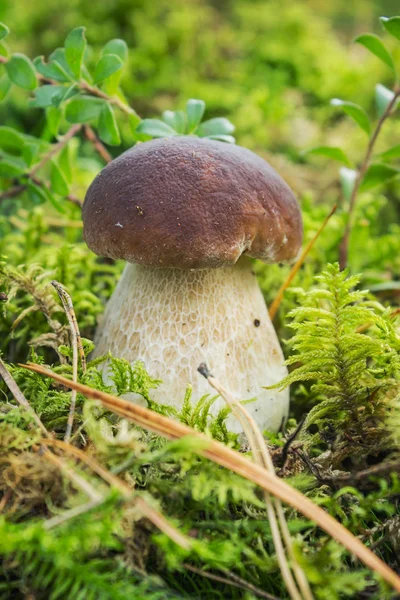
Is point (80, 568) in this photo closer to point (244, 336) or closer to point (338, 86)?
point (244, 336)

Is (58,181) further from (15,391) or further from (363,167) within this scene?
(363,167)

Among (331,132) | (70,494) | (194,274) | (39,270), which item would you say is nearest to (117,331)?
(194,274)

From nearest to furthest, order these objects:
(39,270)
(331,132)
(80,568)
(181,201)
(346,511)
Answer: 1. (80,568)
2. (346,511)
3. (181,201)
4. (39,270)
5. (331,132)

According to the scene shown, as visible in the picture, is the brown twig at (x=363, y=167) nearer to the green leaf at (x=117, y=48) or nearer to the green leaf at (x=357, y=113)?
the green leaf at (x=357, y=113)

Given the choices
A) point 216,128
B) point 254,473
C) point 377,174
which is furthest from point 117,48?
point 254,473

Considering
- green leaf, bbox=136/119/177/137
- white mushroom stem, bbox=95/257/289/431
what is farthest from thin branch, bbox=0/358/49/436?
green leaf, bbox=136/119/177/137

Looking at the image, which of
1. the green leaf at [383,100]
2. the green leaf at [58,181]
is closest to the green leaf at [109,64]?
the green leaf at [58,181]
